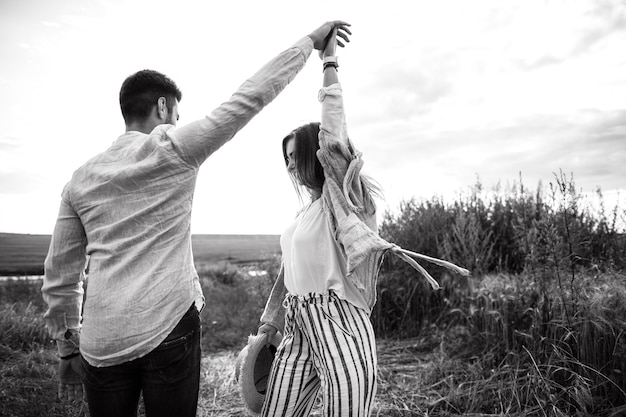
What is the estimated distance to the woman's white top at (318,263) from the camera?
1990mm

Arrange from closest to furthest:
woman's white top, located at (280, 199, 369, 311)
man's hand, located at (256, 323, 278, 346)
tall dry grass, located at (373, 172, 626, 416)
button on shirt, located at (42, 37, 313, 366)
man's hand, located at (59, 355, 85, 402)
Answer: button on shirt, located at (42, 37, 313, 366)
man's hand, located at (59, 355, 85, 402)
woman's white top, located at (280, 199, 369, 311)
man's hand, located at (256, 323, 278, 346)
tall dry grass, located at (373, 172, 626, 416)

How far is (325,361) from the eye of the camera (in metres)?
1.92

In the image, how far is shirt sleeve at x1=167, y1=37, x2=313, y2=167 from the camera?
156cm

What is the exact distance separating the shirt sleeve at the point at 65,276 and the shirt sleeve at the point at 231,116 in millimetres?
538

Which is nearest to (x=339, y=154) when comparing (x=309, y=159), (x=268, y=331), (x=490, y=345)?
(x=309, y=159)

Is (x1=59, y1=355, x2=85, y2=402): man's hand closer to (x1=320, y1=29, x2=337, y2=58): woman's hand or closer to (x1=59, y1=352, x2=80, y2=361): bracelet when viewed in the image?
(x1=59, y1=352, x2=80, y2=361): bracelet

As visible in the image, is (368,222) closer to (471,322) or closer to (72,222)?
(72,222)

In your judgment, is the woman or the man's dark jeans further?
the woman

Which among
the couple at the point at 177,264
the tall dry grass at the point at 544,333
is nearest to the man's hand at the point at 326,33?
the couple at the point at 177,264

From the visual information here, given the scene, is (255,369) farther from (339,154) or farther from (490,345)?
(490,345)

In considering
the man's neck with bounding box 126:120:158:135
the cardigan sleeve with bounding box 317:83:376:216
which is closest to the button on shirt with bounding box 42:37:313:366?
the man's neck with bounding box 126:120:158:135

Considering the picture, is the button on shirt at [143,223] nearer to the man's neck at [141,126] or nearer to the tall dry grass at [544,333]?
the man's neck at [141,126]

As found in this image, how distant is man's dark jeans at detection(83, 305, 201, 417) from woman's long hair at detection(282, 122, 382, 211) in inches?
34.8

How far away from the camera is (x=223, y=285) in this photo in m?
11.3
